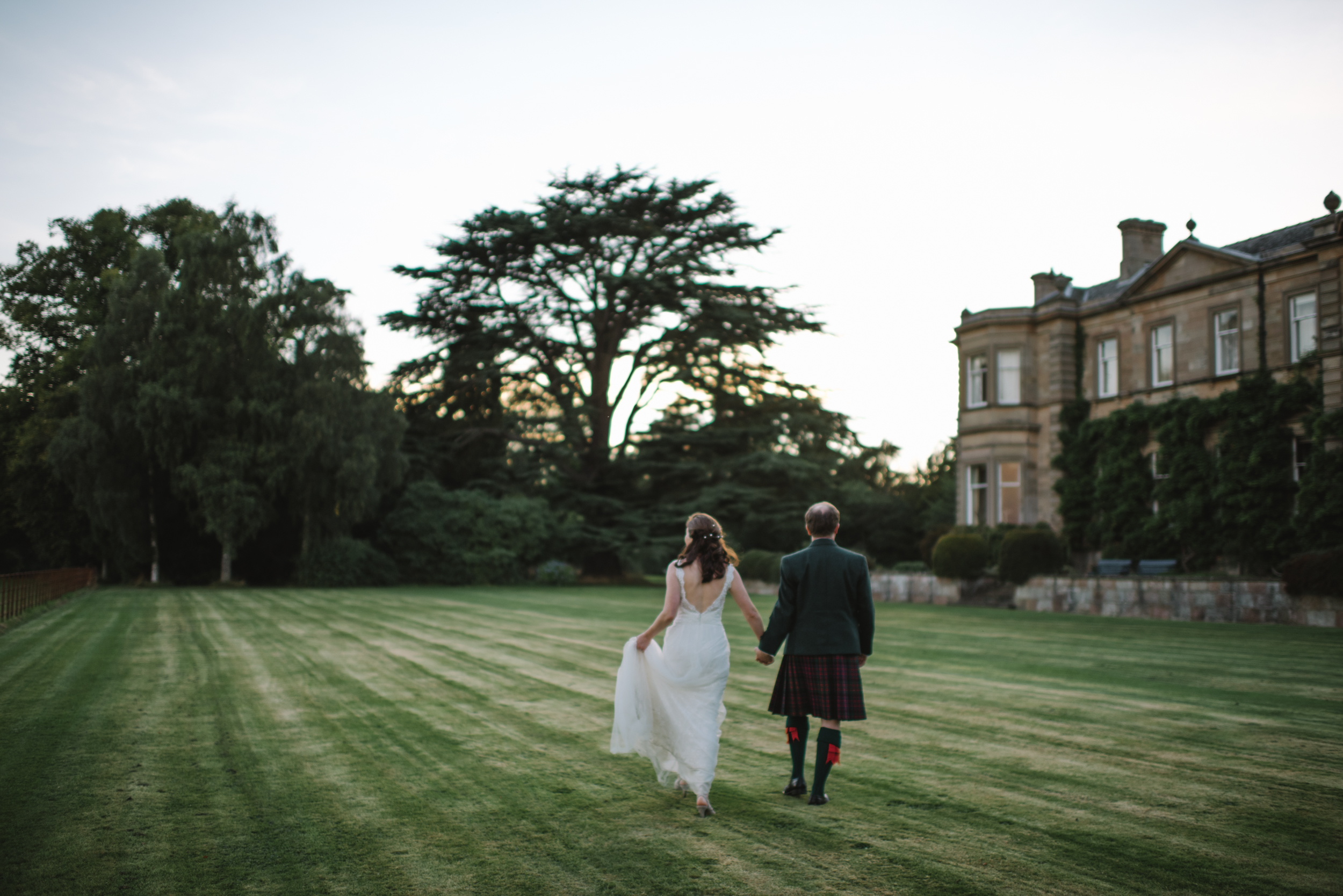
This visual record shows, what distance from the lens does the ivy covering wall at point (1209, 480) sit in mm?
23859

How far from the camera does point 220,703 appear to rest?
9047 mm

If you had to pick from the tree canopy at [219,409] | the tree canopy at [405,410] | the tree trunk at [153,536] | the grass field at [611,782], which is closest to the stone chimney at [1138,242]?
the tree canopy at [405,410]

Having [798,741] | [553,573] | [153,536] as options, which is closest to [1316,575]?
[798,741]

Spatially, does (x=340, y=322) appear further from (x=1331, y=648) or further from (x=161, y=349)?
(x=1331, y=648)

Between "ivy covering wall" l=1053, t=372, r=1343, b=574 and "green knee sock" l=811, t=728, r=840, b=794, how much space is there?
2260cm

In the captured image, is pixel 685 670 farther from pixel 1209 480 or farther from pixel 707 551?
pixel 1209 480

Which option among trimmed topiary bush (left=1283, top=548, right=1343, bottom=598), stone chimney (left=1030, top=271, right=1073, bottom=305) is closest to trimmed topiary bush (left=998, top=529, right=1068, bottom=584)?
trimmed topiary bush (left=1283, top=548, right=1343, bottom=598)

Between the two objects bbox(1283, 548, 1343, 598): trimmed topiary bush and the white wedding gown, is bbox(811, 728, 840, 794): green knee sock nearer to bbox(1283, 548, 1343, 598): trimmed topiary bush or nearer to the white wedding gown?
the white wedding gown

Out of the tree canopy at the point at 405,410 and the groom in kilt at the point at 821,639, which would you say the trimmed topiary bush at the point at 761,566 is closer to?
the tree canopy at the point at 405,410

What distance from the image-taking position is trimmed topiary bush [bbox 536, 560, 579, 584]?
3981 cm

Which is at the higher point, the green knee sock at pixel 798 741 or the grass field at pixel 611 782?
the green knee sock at pixel 798 741

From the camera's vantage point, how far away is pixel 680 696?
231 inches

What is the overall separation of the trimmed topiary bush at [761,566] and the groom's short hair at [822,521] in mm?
28412

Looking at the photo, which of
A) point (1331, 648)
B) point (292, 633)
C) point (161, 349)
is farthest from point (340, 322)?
point (1331, 648)
